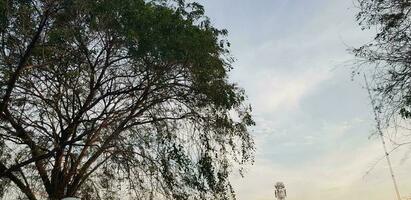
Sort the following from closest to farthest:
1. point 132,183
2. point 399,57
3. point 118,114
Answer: point 399,57 → point 118,114 → point 132,183

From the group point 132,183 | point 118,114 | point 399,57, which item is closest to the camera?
point 399,57

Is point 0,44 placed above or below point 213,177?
above

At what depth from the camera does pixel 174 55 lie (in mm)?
13164

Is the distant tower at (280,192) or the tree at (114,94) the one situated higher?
the distant tower at (280,192)

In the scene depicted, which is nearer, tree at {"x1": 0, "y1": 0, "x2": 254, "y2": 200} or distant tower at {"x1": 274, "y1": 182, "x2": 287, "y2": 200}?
tree at {"x1": 0, "y1": 0, "x2": 254, "y2": 200}

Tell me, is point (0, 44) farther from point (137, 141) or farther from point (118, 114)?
point (137, 141)

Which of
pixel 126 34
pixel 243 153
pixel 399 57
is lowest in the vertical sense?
pixel 399 57

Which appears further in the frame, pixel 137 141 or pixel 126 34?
pixel 137 141

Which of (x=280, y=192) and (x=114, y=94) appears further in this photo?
(x=280, y=192)

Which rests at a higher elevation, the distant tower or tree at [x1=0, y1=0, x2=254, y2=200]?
the distant tower

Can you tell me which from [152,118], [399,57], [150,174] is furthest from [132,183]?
[399,57]

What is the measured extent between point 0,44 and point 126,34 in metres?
2.80

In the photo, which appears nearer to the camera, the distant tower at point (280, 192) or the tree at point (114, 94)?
the tree at point (114, 94)

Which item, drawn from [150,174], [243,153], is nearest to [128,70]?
[150,174]
